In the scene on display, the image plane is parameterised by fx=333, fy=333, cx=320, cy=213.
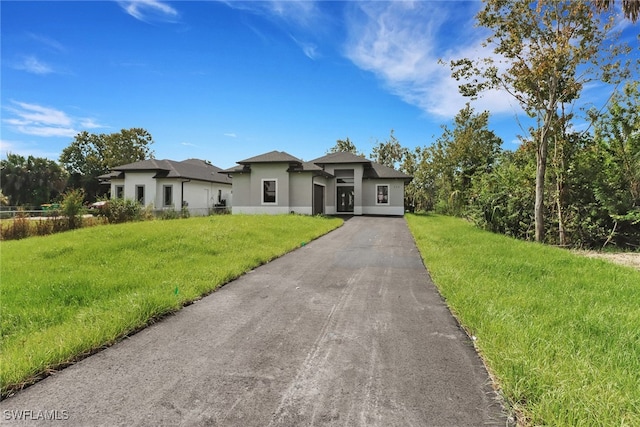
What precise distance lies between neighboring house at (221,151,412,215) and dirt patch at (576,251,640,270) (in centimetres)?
1494

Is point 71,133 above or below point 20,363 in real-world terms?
above

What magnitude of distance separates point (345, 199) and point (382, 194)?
9.67ft

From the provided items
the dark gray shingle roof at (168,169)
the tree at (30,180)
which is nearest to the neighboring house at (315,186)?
the dark gray shingle roof at (168,169)

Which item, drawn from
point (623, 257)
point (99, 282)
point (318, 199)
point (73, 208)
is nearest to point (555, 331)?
point (99, 282)

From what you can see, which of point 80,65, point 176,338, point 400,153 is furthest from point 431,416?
point 400,153

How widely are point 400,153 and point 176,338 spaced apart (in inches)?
1525

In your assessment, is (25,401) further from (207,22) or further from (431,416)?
(207,22)

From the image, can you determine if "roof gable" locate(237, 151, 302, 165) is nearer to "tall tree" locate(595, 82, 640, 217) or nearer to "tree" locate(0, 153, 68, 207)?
"tall tree" locate(595, 82, 640, 217)

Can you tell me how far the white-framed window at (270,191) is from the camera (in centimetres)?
2234

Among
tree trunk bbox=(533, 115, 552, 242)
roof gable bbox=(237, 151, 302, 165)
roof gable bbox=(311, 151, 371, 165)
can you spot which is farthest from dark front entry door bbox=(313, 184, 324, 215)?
tree trunk bbox=(533, 115, 552, 242)

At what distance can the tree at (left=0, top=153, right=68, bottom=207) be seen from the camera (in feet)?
136

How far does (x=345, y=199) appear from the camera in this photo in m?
26.7

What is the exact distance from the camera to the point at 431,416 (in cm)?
231

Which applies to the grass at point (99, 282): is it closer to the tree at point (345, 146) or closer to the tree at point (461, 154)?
the tree at point (461, 154)
